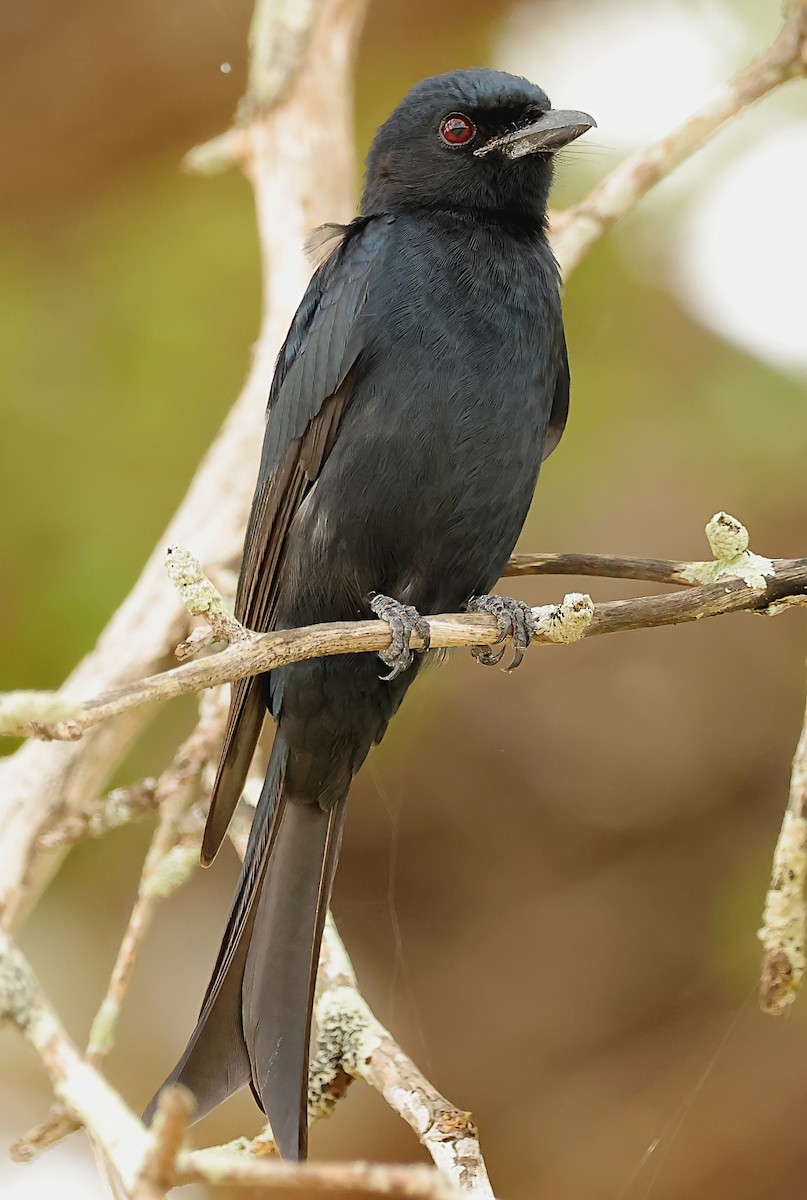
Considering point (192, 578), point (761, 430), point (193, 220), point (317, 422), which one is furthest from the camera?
point (193, 220)

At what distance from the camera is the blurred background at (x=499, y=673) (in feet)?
13.0

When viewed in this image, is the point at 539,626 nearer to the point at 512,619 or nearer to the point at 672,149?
the point at 512,619


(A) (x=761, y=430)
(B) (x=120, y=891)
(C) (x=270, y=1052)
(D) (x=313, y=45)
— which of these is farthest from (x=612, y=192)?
(B) (x=120, y=891)

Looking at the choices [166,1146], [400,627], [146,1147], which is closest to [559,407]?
[400,627]

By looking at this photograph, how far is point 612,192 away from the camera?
11.4ft

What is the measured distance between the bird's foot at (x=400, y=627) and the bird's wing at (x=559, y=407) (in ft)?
1.84

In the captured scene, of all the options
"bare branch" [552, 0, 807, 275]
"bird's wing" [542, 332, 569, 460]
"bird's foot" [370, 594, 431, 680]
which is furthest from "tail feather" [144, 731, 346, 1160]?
"bare branch" [552, 0, 807, 275]

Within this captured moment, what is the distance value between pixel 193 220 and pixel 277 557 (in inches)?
109

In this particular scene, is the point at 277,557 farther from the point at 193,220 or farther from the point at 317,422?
the point at 193,220

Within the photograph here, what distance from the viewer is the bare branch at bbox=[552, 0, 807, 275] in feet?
11.2

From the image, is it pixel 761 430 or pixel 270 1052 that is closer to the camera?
pixel 270 1052

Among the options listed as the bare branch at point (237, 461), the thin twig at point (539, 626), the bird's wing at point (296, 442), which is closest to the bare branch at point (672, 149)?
the bare branch at point (237, 461)

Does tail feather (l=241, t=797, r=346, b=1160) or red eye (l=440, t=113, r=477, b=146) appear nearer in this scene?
tail feather (l=241, t=797, r=346, b=1160)

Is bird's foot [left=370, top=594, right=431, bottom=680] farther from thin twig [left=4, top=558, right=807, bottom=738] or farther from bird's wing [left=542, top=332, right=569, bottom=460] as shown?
bird's wing [left=542, top=332, right=569, bottom=460]
